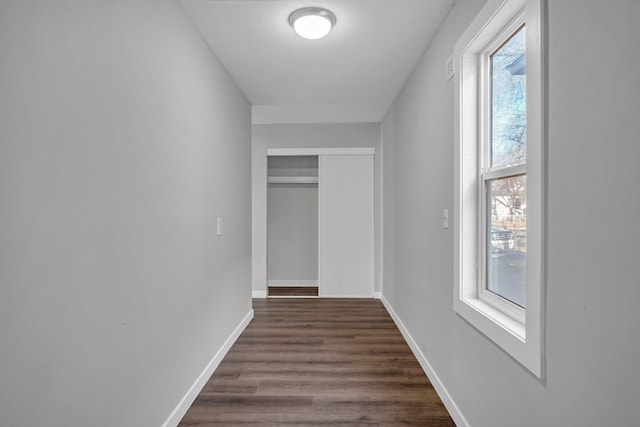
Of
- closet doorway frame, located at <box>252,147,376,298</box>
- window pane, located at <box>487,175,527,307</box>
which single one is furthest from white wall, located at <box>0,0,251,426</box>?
closet doorway frame, located at <box>252,147,376,298</box>

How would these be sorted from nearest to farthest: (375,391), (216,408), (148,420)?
1. (148,420)
2. (216,408)
3. (375,391)

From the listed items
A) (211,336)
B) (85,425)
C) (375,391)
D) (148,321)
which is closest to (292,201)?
(211,336)

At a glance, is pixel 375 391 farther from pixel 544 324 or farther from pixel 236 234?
pixel 236 234

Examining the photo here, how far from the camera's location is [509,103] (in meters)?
1.65

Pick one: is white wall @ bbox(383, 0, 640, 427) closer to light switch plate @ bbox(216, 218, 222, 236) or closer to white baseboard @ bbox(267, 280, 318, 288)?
light switch plate @ bbox(216, 218, 222, 236)

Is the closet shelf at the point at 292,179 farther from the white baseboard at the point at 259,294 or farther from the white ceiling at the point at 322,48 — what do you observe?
the white baseboard at the point at 259,294

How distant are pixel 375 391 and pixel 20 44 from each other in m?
2.50

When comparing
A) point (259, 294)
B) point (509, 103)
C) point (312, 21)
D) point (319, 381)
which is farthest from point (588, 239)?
point (259, 294)

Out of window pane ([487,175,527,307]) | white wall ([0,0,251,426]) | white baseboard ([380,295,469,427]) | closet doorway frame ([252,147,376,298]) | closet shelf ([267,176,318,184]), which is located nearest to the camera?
white wall ([0,0,251,426])

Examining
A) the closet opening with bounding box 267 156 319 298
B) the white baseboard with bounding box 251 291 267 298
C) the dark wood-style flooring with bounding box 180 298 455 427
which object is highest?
the closet opening with bounding box 267 156 319 298

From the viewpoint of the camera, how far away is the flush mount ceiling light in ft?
7.04

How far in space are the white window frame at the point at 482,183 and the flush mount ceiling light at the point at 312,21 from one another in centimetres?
81

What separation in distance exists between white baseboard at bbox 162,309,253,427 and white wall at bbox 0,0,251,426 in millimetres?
79

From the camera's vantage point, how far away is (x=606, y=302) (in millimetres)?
934
